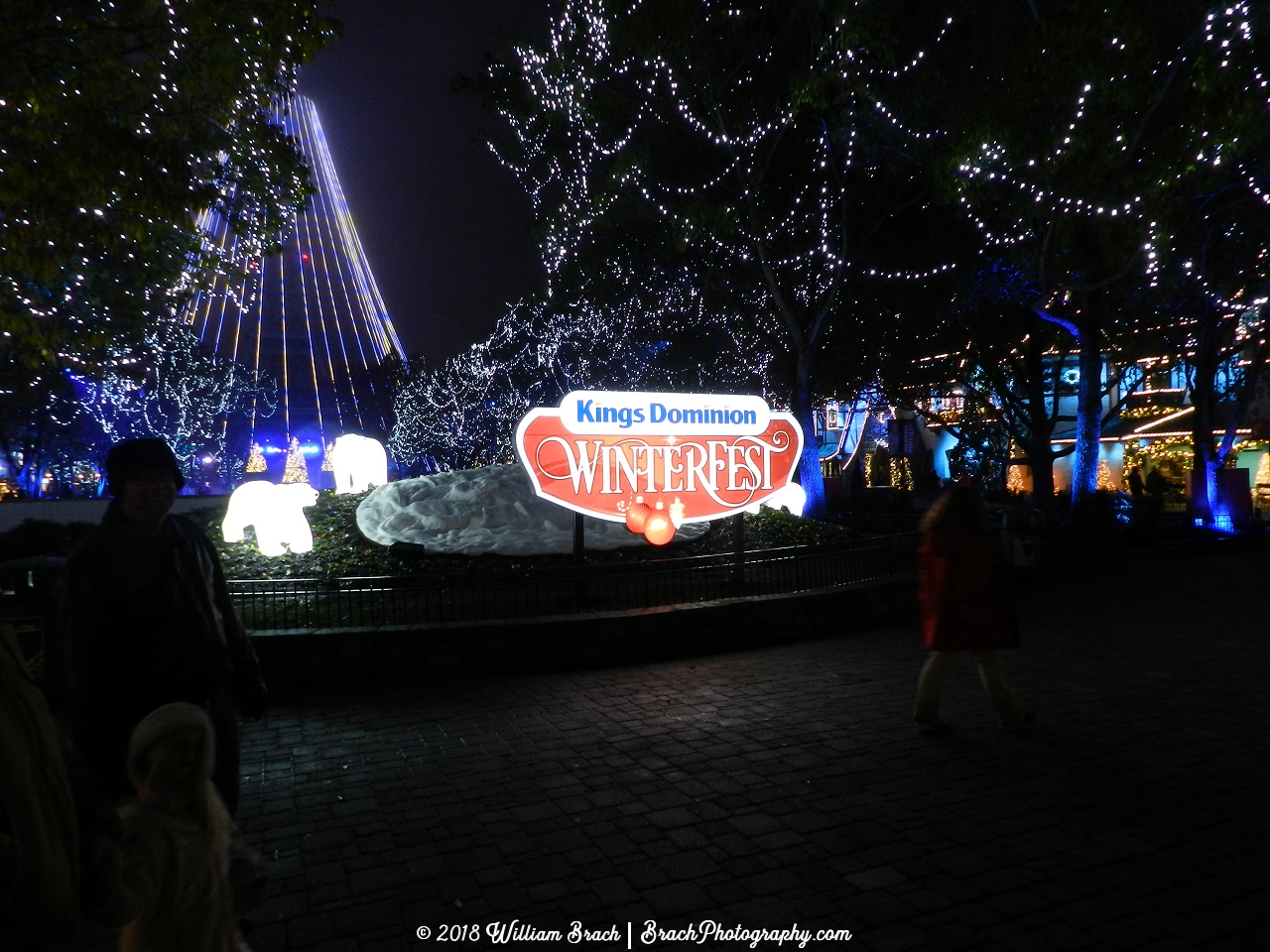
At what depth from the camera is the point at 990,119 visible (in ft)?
45.1

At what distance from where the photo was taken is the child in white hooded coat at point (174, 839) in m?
2.33

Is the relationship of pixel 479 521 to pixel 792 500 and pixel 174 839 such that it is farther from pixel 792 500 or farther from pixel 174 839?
pixel 174 839

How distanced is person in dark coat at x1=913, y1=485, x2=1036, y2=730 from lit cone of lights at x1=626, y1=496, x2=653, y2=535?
4.82 metres

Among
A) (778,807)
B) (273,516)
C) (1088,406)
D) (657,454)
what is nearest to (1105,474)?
(1088,406)

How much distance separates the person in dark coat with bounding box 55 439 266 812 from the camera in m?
2.98

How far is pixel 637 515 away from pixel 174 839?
8.22 meters

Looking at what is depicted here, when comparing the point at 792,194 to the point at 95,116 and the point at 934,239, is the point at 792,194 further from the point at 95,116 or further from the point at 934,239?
the point at 95,116

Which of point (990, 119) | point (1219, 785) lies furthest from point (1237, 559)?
point (1219, 785)

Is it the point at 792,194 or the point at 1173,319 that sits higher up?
the point at 792,194

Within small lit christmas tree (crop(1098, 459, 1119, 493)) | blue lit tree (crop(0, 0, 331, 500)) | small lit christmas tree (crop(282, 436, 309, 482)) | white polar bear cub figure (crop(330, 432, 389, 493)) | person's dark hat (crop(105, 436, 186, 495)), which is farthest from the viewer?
small lit christmas tree (crop(282, 436, 309, 482))

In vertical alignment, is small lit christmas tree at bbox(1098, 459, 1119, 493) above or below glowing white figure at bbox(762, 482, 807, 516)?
above

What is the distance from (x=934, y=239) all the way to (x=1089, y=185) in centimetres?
510

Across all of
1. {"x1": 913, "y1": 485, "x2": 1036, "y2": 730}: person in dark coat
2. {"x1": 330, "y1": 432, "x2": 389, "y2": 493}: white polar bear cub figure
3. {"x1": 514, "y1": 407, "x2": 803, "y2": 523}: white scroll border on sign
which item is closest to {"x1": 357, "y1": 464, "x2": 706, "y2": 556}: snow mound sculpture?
{"x1": 514, "y1": 407, "x2": 803, "y2": 523}: white scroll border on sign

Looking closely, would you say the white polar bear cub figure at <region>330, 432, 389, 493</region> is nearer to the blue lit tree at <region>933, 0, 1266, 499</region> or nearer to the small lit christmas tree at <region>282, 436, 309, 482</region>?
the blue lit tree at <region>933, 0, 1266, 499</region>
